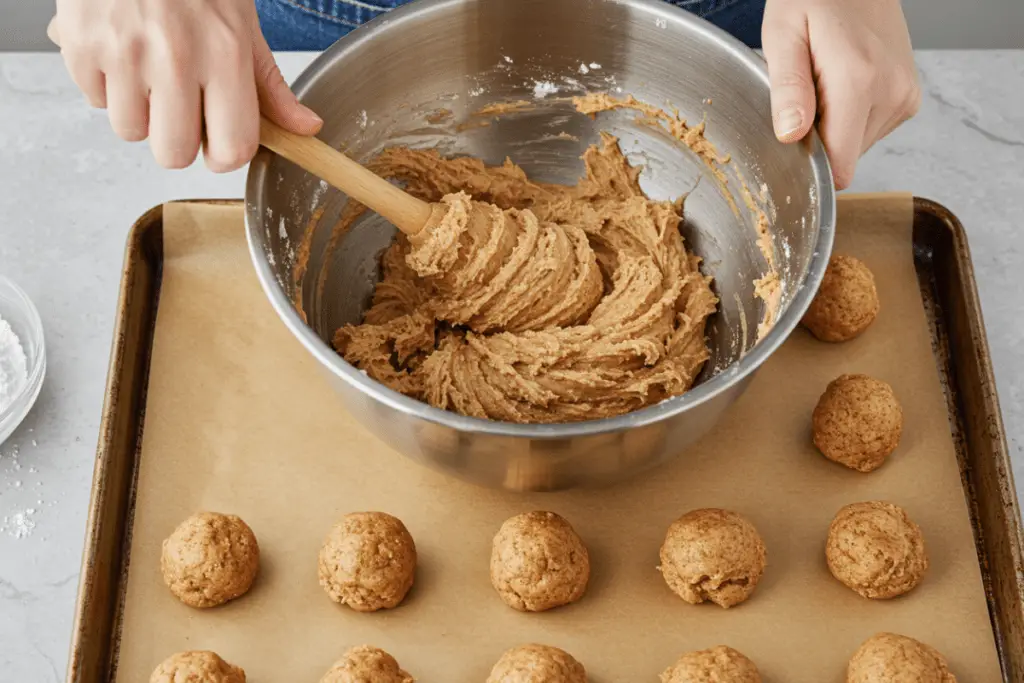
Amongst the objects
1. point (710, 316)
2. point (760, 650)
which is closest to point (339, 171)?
point (710, 316)

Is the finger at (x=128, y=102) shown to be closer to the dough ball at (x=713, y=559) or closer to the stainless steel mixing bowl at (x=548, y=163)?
the stainless steel mixing bowl at (x=548, y=163)

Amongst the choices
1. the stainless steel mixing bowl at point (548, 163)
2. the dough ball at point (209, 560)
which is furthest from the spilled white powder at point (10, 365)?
the stainless steel mixing bowl at point (548, 163)

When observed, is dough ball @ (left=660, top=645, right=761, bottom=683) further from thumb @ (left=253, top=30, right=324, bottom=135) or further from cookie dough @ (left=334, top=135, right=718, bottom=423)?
thumb @ (left=253, top=30, right=324, bottom=135)

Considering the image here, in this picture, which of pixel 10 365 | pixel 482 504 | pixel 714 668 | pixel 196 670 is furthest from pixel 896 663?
pixel 10 365

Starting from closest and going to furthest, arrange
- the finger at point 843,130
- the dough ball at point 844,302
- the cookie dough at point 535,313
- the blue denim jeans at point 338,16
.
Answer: the finger at point 843,130
the cookie dough at point 535,313
the dough ball at point 844,302
the blue denim jeans at point 338,16

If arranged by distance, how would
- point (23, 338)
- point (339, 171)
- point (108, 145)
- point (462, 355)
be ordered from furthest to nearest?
point (108, 145)
point (23, 338)
point (462, 355)
point (339, 171)

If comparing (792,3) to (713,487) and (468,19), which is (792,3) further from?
(713,487)
